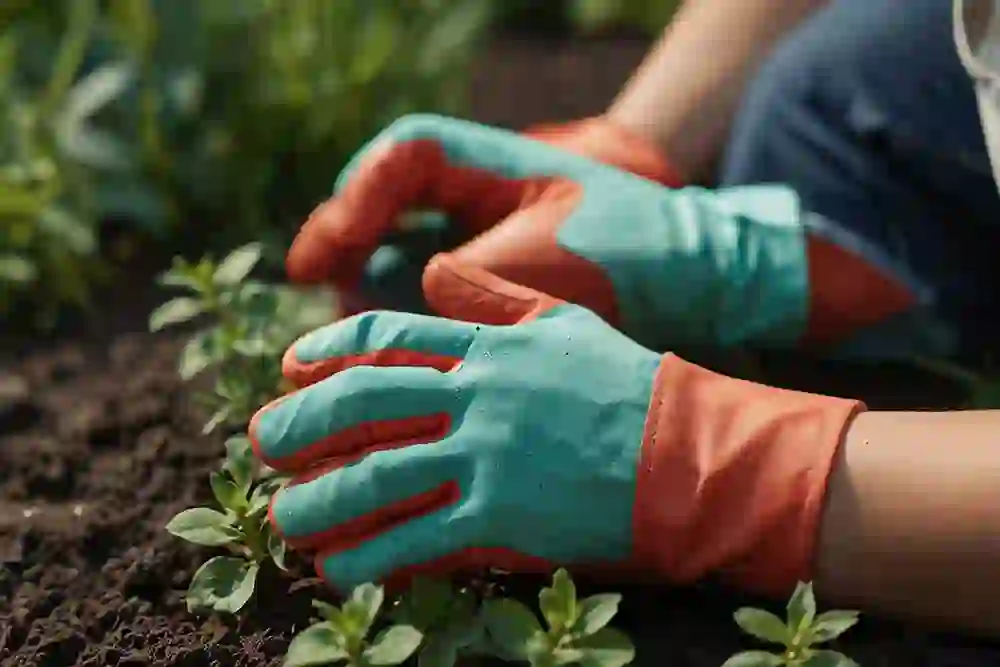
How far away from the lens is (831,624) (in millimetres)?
943

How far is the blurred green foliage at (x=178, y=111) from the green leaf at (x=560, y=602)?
2.82ft

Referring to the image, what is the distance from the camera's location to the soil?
40.6 inches

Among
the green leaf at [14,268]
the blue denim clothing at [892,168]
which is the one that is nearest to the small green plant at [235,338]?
the blue denim clothing at [892,168]

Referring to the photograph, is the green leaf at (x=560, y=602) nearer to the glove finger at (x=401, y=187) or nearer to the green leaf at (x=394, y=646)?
the green leaf at (x=394, y=646)

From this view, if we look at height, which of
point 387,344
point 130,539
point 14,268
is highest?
point 387,344

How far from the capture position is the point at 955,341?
1.39 m

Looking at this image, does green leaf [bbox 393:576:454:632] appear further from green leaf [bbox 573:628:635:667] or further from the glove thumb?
the glove thumb

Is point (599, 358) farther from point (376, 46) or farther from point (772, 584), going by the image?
point (376, 46)

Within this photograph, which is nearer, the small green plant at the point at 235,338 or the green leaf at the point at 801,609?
the green leaf at the point at 801,609

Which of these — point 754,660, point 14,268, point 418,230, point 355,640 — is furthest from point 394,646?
point 14,268

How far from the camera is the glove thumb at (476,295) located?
Result: 1.10 meters

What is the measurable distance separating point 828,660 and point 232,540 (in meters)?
0.48

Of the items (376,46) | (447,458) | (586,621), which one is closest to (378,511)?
(447,458)

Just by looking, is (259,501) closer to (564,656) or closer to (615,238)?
(564,656)
